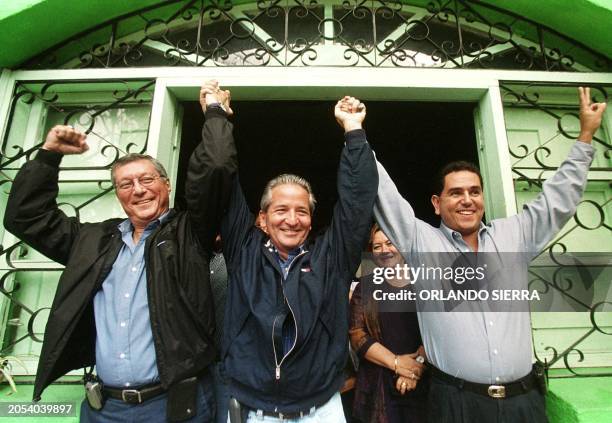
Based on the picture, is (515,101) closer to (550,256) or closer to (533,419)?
(550,256)

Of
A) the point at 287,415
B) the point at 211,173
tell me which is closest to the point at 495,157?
the point at 211,173

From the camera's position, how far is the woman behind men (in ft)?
5.86

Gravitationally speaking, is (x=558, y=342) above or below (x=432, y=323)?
below

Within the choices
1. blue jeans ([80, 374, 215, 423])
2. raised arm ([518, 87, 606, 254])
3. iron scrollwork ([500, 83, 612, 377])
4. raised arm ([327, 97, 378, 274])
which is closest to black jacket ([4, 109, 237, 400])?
blue jeans ([80, 374, 215, 423])

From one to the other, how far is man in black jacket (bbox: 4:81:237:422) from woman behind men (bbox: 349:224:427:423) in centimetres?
78

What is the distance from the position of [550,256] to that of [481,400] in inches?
42.8

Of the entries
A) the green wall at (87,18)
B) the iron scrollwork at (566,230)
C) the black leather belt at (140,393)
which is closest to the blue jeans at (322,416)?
the black leather belt at (140,393)

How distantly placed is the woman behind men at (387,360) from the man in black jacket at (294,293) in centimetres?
43

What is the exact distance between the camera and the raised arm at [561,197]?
1.68 metres

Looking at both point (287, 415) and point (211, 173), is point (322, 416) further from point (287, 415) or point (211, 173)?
point (211, 173)

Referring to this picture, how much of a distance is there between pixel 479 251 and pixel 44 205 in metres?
2.01

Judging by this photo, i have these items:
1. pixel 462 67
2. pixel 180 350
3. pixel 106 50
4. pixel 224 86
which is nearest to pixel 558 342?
pixel 462 67

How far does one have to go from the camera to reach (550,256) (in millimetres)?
2143

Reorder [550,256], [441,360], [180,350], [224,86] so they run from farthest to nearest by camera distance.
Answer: [224,86]
[550,256]
[441,360]
[180,350]
